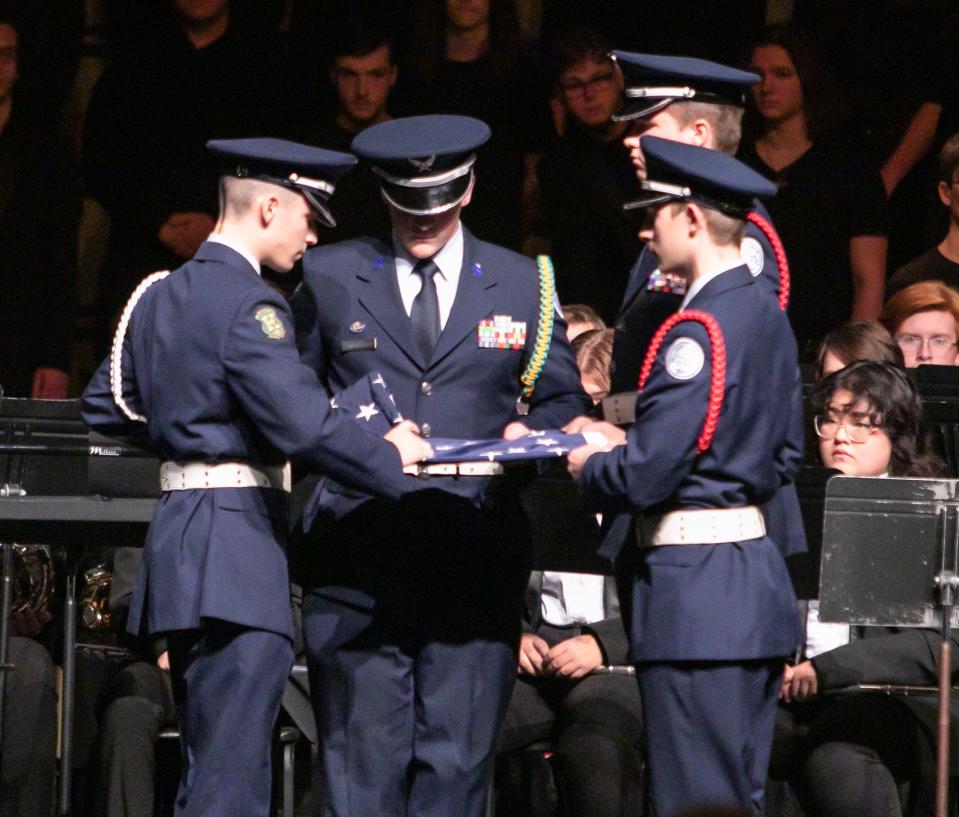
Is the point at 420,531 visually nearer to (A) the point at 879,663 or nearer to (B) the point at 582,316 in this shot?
(A) the point at 879,663

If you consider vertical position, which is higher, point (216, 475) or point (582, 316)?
point (582, 316)

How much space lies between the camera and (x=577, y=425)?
461 cm

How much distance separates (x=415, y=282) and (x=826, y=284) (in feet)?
9.51

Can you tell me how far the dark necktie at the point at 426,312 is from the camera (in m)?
4.67

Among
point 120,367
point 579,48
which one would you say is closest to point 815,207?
point 579,48

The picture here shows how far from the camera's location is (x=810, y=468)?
5.39 metres

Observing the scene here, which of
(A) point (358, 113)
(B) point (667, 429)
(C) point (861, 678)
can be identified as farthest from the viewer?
(A) point (358, 113)

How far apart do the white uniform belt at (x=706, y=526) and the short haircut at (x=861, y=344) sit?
1791mm

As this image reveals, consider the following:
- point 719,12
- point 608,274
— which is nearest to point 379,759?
point 608,274

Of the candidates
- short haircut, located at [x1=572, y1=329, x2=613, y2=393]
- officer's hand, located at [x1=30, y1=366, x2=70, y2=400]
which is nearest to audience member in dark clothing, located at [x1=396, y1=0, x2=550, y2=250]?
short haircut, located at [x1=572, y1=329, x2=613, y2=393]

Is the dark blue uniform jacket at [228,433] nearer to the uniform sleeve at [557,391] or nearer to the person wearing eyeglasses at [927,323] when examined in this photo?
the uniform sleeve at [557,391]

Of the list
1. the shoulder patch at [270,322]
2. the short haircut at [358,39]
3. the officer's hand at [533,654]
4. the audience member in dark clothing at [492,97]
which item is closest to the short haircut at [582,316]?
the audience member in dark clothing at [492,97]

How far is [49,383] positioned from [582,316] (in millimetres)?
1979

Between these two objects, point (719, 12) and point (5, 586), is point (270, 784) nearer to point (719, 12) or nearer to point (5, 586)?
point (5, 586)
